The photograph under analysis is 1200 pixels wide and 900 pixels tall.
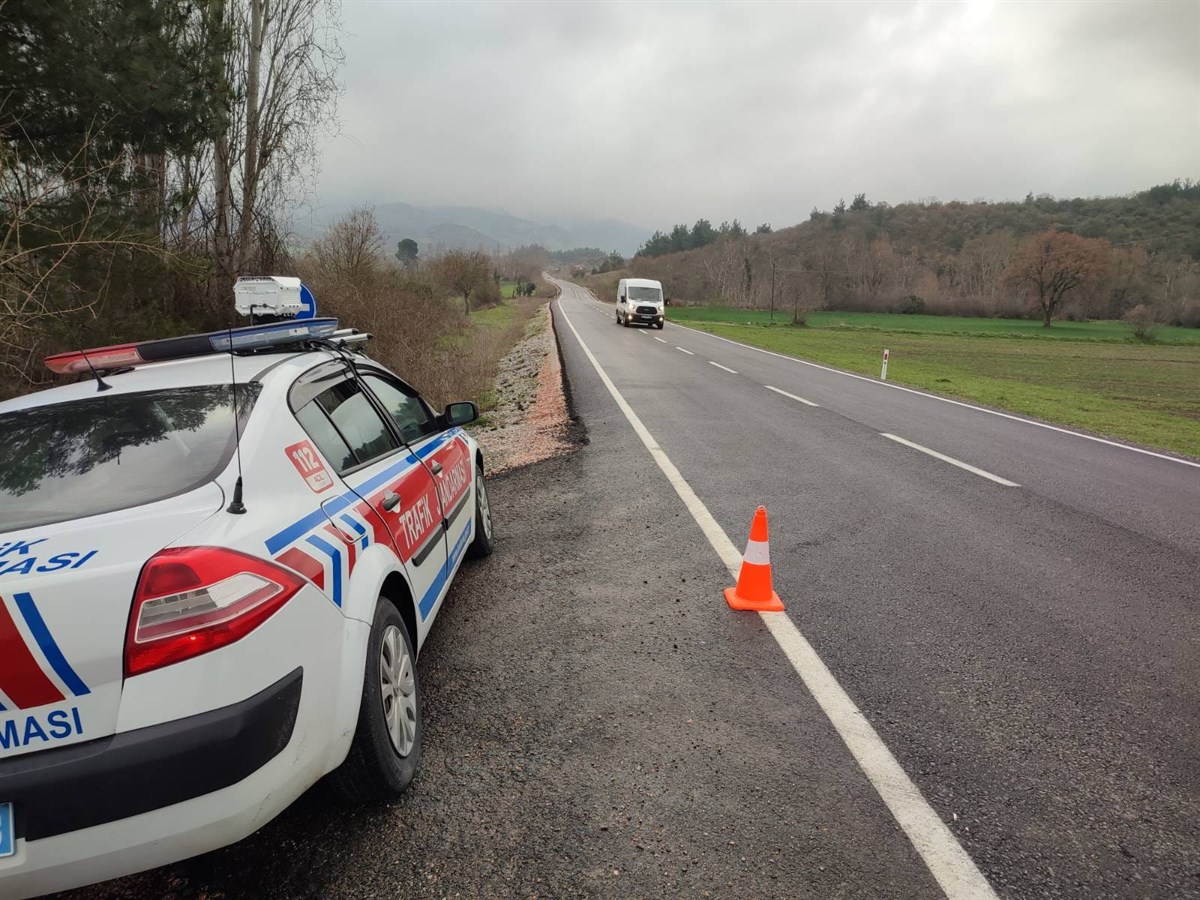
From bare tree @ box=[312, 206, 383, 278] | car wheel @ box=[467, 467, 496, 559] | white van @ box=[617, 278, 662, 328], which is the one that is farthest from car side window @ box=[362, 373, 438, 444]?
white van @ box=[617, 278, 662, 328]

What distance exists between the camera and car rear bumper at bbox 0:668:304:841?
1681 millimetres

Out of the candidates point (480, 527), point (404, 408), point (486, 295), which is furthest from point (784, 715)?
point (486, 295)

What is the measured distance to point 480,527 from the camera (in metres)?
5.00

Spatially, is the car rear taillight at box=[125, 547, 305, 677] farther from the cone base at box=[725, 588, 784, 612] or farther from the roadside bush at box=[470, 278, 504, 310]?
the roadside bush at box=[470, 278, 504, 310]

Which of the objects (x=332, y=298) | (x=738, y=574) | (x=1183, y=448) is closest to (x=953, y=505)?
(x=738, y=574)

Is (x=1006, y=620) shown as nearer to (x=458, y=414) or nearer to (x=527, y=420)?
(x=458, y=414)

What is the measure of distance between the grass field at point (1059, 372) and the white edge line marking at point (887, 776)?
34.3ft

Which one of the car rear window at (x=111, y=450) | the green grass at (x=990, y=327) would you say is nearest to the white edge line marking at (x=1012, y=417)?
the car rear window at (x=111, y=450)

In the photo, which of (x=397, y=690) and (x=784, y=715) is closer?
(x=397, y=690)

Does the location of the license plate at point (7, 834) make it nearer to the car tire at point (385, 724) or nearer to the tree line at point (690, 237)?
the car tire at point (385, 724)

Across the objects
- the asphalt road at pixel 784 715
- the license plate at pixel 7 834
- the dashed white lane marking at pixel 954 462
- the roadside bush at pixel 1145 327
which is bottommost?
the asphalt road at pixel 784 715

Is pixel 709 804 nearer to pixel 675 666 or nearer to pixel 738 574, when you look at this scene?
pixel 675 666

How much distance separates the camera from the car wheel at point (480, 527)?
4965 millimetres

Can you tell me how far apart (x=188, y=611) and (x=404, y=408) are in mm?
2515
